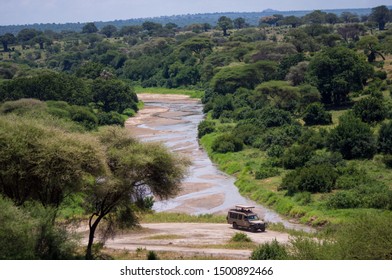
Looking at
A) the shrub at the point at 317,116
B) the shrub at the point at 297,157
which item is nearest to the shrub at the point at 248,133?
the shrub at the point at 317,116

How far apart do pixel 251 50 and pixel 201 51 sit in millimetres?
17801

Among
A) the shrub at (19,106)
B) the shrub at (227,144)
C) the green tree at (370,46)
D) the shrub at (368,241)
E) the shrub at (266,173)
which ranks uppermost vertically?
the shrub at (368,241)

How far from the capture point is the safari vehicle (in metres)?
33.7

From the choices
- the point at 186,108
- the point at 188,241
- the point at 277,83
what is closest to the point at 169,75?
the point at 186,108

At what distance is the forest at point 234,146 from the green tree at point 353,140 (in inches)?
3.1

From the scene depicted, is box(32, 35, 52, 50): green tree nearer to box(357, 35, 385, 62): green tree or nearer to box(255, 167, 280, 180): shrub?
box(357, 35, 385, 62): green tree

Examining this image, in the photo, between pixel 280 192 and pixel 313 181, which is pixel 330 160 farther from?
pixel 280 192

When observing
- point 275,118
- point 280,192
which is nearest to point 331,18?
point 275,118

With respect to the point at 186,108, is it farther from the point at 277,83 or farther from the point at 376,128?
the point at 376,128

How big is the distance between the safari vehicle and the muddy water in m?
3.00

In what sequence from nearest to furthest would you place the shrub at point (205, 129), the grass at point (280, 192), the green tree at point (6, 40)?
the grass at point (280, 192) < the shrub at point (205, 129) < the green tree at point (6, 40)

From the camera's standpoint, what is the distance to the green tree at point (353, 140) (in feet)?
156

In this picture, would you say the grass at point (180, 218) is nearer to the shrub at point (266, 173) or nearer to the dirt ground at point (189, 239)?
the dirt ground at point (189, 239)
